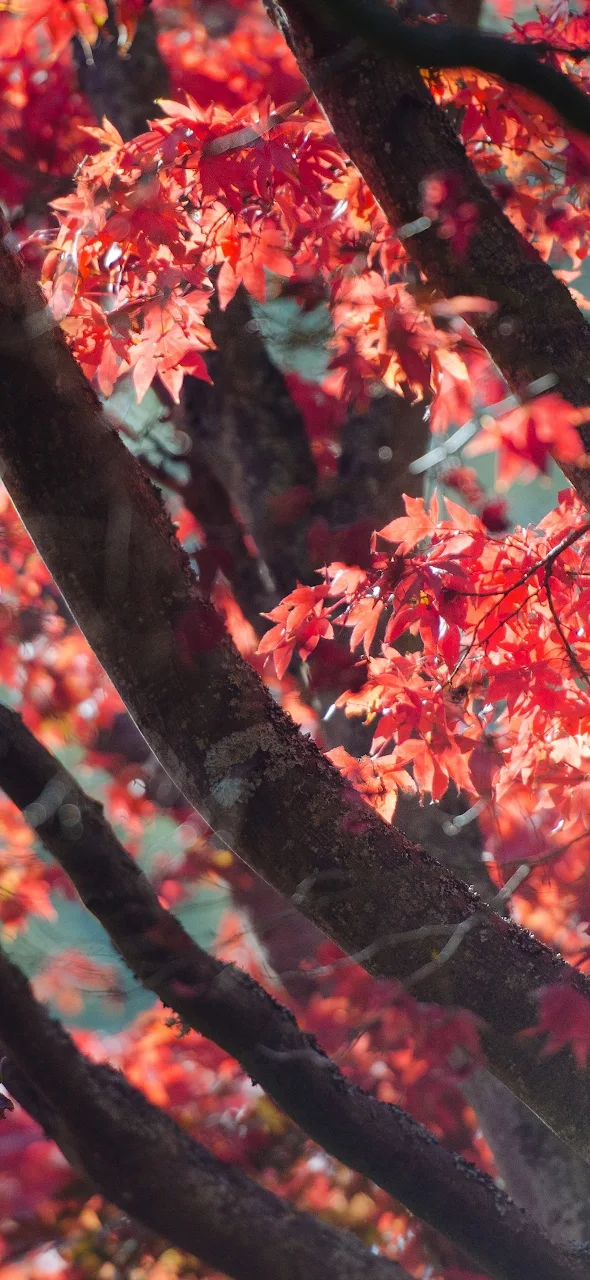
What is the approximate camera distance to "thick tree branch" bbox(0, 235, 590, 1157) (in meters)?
1.45

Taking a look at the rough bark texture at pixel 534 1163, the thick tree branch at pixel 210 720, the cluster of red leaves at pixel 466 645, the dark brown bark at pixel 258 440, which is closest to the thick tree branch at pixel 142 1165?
the thick tree branch at pixel 210 720

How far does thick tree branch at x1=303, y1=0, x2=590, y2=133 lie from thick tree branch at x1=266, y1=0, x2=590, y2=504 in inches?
19.5

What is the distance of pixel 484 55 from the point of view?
900 millimetres

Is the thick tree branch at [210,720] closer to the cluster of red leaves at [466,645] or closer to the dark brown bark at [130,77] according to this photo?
the cluster of red leaves at [466,645]

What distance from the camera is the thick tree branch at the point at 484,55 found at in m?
0.88

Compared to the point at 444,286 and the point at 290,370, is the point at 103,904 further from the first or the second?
the point at 290,370

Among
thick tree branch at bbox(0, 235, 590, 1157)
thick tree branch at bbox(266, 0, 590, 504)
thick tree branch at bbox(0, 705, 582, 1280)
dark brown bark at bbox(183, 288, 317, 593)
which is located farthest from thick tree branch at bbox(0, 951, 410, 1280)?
dark brown bark at bbox(183, 288, 317, 593)

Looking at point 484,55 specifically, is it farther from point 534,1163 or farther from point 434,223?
point 534,1163

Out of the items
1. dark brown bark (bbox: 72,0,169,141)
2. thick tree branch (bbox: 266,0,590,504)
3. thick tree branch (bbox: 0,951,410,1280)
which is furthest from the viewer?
dark brown bark (bbox: 72,0,169,141)

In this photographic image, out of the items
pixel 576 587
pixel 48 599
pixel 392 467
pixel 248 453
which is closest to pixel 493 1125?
pixel 576 587

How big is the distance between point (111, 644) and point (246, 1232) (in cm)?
124

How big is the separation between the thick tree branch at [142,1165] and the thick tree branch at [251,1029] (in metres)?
0.19

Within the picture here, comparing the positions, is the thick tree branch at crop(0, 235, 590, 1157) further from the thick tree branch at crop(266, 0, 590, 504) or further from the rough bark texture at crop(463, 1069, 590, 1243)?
the rough bark texture at crop(463, 1069, 590, 1243)

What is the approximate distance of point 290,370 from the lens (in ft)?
10.3
